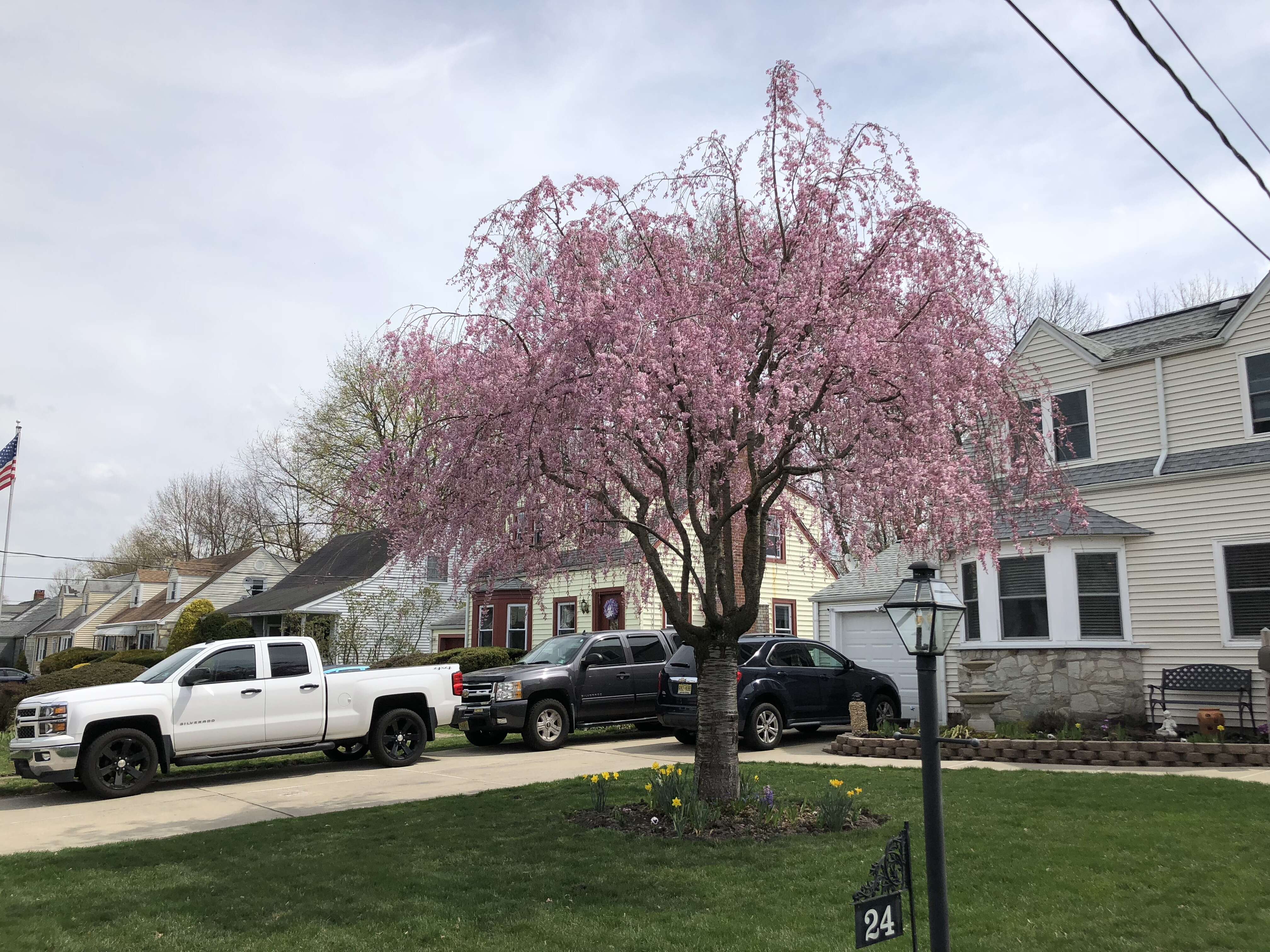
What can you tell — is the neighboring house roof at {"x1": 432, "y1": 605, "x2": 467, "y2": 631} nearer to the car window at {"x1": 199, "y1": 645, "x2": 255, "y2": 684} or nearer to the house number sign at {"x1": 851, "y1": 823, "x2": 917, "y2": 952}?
the car window at {"x1": 199, "y1": 645, "x2": 255, "y2": 684}

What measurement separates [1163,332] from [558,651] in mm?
11887

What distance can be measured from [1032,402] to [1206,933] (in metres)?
6.71

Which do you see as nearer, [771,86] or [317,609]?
[771,86]

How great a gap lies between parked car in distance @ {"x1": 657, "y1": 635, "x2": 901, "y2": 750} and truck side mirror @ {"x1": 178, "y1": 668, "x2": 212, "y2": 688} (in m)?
6.59

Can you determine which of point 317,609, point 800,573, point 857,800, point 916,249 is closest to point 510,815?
point 857,800

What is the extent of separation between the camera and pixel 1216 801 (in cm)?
898

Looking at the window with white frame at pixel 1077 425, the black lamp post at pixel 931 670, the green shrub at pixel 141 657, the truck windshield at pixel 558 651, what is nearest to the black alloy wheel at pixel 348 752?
the truck windshield at pixel 558 651

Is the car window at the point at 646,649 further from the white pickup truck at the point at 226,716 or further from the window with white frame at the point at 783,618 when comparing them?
the window with white frame at the point at 783,618

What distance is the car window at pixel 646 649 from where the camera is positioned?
672 inches

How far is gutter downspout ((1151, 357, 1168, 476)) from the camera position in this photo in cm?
1559

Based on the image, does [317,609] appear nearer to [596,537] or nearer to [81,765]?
[81,765]

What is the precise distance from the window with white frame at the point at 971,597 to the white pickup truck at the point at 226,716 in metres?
8.61

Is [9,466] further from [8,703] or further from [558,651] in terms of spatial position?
[558,651]

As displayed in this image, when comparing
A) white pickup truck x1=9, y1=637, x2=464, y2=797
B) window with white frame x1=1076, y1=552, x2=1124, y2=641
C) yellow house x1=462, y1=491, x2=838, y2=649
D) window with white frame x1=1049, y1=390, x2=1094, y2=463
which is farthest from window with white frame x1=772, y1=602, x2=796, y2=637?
white pickup truck x1=9, y1=637, x2=464, y2=797
